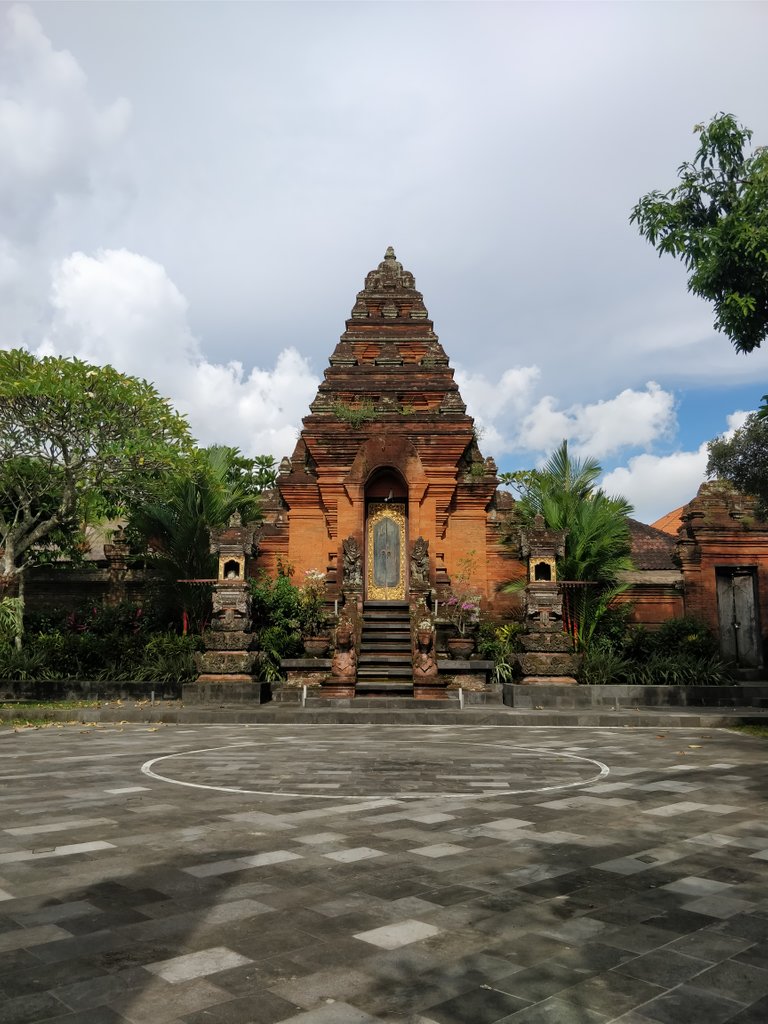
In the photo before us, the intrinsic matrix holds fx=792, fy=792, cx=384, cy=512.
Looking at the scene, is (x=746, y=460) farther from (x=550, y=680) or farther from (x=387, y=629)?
(x=387, y=629)

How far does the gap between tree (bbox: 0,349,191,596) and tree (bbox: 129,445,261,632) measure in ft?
1.99

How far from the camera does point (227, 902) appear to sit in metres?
3.81

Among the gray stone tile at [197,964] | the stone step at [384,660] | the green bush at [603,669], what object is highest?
the stone step at [384,660]

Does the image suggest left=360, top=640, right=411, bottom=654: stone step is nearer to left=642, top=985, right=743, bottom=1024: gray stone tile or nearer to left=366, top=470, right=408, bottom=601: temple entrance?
left=366, top=470, right=408, bottom=601: temple entrance

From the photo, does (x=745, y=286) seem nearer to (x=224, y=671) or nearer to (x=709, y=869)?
(x=709, y=869)

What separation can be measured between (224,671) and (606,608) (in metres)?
8.39

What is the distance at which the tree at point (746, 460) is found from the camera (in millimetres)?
19359

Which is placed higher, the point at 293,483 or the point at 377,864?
the point at 293,483

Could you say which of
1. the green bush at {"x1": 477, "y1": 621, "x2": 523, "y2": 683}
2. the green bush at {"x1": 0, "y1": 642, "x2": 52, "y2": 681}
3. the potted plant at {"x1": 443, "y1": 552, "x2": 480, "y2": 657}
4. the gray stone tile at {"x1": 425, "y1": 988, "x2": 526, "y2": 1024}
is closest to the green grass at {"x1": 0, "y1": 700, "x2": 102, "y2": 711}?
the green bush at {"x1": 0, "y1": 642, "x2": 52, "y2": 681}

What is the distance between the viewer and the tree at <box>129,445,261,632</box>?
703 inches

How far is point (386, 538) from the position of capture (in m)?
19.2

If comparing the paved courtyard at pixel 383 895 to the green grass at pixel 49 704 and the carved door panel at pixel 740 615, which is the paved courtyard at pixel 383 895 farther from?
the carved door panel at pixel 740 615

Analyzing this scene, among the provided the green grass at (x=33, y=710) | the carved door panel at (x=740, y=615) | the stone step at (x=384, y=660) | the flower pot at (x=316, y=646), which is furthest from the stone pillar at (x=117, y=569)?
the carved door panel at (x=740, y=615)

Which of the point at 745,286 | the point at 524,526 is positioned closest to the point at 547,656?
the point at 524,526
